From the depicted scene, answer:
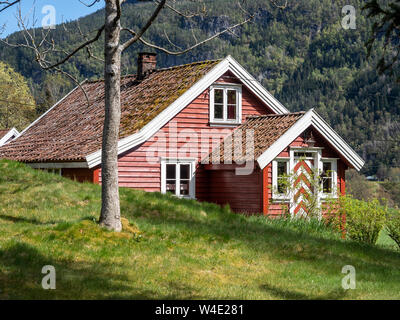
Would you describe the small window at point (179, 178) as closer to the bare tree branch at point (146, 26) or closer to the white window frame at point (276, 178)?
the white window frame at point (276, 178)

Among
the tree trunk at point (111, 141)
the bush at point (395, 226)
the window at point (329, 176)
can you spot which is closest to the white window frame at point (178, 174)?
the window at point (329, 176)

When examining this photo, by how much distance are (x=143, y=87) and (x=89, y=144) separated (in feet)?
18.8

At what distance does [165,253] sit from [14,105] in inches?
2489

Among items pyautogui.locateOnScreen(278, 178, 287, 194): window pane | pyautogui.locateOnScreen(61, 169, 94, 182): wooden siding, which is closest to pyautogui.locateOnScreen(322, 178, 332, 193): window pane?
pyautogui.locateOnScreen(278, 178, 287, 194): window pane

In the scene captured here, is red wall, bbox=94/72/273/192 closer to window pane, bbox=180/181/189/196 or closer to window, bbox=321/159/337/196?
window pane, bbox=180/181/189/196

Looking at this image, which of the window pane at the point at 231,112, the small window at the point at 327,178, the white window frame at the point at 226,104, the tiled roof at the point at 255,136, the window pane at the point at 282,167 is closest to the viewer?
the tiled roof at the point at 255,136

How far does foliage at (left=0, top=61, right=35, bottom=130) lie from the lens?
73.2 metres

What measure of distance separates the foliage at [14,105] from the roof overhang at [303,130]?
176ft

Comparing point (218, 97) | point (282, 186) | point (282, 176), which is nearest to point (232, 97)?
point (218, 97)

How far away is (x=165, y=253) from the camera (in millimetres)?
14133

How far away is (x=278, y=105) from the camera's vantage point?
27859mm

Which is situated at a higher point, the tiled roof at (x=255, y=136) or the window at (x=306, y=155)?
the tiled roof at (x=255, y=136)

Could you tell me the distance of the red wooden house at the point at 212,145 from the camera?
23.9 metres

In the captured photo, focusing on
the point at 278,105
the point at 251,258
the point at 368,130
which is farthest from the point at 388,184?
the point at 251,258
